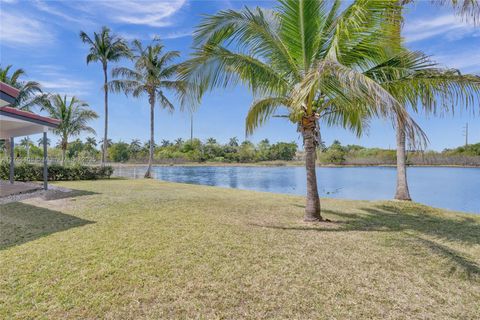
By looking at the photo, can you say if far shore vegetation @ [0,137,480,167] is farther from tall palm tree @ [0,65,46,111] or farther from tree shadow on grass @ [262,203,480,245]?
tree shadow on grass @ [262,203,480,245]

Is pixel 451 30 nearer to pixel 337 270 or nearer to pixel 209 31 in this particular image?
pixel 209 31

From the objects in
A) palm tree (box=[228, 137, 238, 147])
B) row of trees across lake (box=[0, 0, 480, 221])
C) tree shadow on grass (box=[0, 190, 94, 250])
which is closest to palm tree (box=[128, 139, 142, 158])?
palm tree (box=[228, 137, 238, 147])

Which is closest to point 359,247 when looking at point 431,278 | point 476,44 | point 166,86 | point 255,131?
point 431,278

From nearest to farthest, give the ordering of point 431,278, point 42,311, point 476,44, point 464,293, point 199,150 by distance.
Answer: point 42,311
point 464,293
point 431,278
point 476,44
point 199,150

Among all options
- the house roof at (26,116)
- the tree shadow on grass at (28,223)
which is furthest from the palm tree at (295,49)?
the house roof at (26,116)

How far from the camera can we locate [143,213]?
623 centimetres

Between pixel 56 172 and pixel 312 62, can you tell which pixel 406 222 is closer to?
pixel 312 62

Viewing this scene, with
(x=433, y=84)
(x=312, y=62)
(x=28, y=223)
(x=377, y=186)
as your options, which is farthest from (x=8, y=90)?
(x=377, y=186)

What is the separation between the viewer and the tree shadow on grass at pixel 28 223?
4.41 m

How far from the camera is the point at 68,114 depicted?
69.7 ft

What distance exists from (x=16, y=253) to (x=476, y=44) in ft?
40.8

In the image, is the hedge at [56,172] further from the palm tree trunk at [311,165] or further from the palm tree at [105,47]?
the palm tree trunk at [311,165]

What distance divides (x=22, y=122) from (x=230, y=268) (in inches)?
332

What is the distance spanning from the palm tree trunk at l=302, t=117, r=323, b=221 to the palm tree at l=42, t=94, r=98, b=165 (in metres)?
20.9
